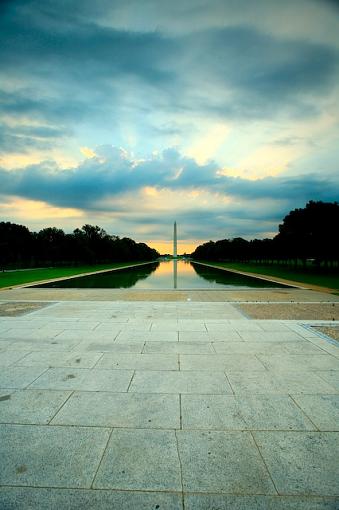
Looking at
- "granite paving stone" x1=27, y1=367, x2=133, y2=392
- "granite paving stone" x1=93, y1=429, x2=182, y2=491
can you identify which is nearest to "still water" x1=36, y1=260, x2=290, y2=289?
"granite paving stone" x1=27, y1=367, x2=133, y2=392

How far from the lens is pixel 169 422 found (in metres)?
3.66

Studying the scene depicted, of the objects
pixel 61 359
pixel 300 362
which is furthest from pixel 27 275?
pixel 300 362

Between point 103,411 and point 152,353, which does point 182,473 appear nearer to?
point 103,411

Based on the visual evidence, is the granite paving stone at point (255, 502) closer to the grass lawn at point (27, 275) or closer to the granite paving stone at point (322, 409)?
the granite paving stone at point (322, 409)

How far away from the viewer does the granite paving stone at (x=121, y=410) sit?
366 cm

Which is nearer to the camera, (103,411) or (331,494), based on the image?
(331,494)

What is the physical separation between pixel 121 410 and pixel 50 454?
42.6 inches

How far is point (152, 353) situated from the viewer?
618cm

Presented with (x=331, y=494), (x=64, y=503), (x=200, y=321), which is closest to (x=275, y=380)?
(x=331, y=494)

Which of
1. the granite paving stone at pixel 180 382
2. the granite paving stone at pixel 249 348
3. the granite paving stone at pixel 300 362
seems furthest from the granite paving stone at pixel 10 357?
the granite paving stone at pixel 300 362

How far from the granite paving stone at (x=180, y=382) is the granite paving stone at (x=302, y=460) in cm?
125

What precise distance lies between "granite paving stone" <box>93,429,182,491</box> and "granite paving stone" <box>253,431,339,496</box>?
1.04m

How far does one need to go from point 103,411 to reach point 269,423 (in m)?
2.29

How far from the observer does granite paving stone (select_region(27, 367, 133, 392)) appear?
4637 mm
